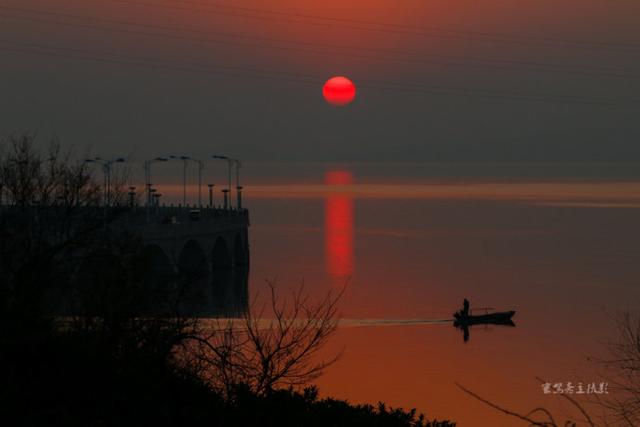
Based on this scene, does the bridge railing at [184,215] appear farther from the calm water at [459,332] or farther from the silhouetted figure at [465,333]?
the silhouetted figure at [465,333]

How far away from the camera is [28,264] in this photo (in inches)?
1164

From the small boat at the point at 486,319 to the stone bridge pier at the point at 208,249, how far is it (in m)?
24.1

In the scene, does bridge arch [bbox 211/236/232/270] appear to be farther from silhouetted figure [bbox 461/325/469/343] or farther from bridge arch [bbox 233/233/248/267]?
silhouetted figure [bbox 461/325/469/343]

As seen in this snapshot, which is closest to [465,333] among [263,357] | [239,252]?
[239,252]

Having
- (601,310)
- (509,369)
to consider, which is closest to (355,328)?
(509,369)

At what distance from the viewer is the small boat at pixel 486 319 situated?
109 m

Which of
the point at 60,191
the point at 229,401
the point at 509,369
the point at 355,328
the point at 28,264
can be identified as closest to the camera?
the point at 229,401

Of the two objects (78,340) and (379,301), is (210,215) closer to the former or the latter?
(379,301)

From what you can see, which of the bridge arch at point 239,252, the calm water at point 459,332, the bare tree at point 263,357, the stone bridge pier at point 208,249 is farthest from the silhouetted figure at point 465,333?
the bridge arch at point 239,252

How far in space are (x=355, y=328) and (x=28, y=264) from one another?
254 ft

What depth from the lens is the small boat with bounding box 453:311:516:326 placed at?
357ft

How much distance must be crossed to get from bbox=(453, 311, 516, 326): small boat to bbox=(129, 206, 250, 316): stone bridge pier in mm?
24103

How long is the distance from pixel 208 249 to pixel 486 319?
44986 millimetres

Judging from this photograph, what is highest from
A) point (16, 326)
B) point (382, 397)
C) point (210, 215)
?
point (210, 215)
